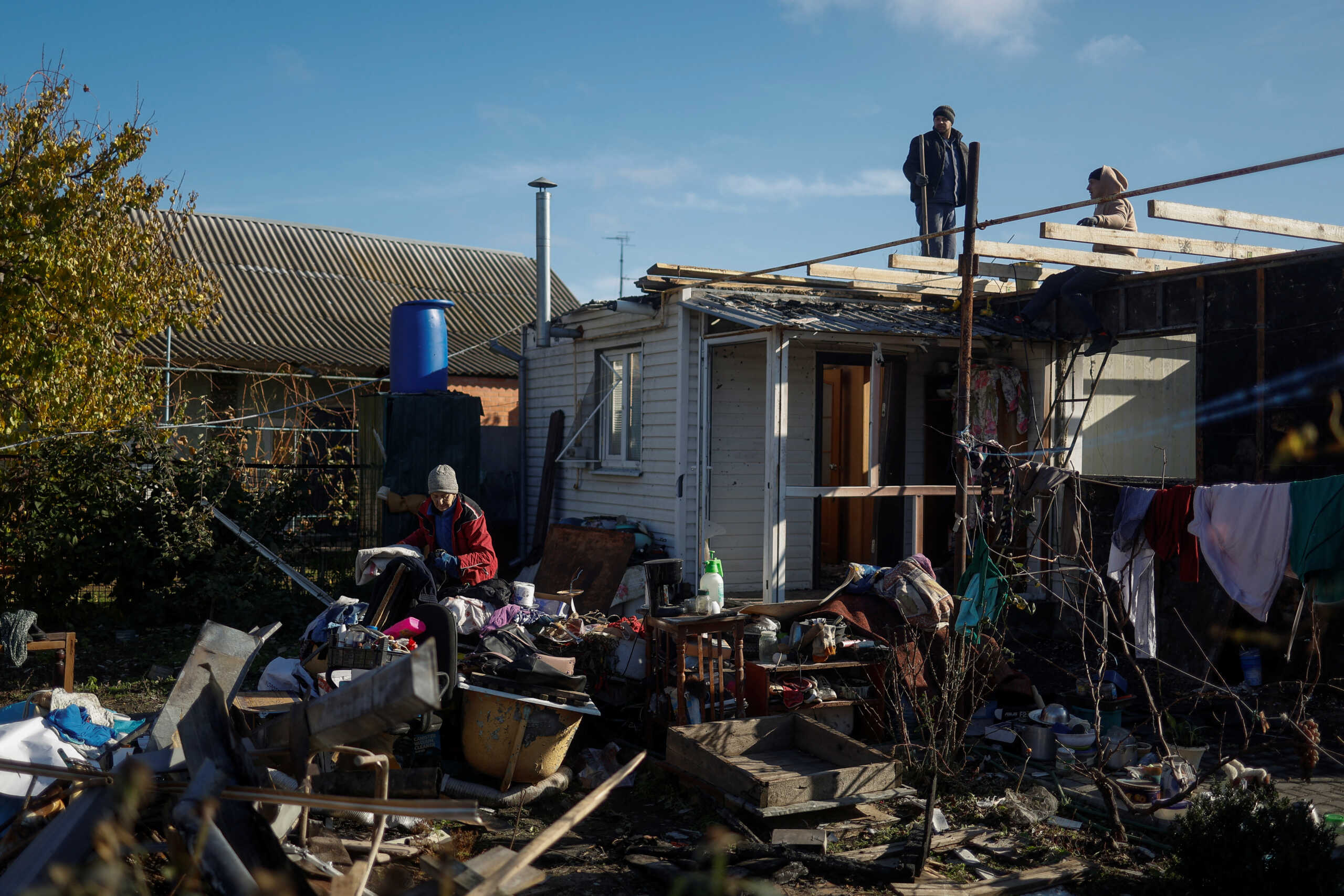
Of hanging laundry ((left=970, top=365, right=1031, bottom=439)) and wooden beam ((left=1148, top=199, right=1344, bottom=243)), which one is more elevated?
wooden beam ((left=1148, top=199, right=1344, bottom=243))

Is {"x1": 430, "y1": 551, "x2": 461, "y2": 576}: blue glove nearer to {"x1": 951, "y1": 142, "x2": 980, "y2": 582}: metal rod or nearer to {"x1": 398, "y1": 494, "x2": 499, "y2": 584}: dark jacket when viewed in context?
{"x1": 398, "y1": 494, "x2": 499, "y2": 584}: dark jacket

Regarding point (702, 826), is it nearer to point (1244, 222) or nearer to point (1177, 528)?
point (1177, 528)

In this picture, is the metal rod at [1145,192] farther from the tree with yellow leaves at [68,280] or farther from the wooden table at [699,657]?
the tree with yellow leaves at [68,280]

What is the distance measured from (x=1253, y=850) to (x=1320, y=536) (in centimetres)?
312

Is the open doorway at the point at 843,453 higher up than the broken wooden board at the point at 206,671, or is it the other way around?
the open doorway at the point at 843,453

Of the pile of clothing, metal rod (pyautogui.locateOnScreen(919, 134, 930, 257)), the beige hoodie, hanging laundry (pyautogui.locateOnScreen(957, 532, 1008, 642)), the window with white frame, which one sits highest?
metal rod (pyautogui.locateOnScreen(919, 134, 930, 257))

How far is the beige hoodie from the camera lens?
32.0ft

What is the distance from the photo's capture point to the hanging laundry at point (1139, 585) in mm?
7602

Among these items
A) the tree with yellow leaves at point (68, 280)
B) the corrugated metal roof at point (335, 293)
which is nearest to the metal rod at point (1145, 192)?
the tree with yellow leaves at point (68, 280)

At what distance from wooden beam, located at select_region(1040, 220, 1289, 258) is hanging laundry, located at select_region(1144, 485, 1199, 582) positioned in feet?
8.14

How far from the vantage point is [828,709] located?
6.91 metres

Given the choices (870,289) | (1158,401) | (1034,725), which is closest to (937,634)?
(1034,725)

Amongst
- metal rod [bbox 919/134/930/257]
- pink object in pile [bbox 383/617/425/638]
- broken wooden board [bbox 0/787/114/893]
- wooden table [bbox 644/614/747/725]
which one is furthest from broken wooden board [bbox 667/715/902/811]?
metal rod [bbox 919/134/930/257]

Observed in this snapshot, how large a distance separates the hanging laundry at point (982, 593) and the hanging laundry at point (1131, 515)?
1.02 m
